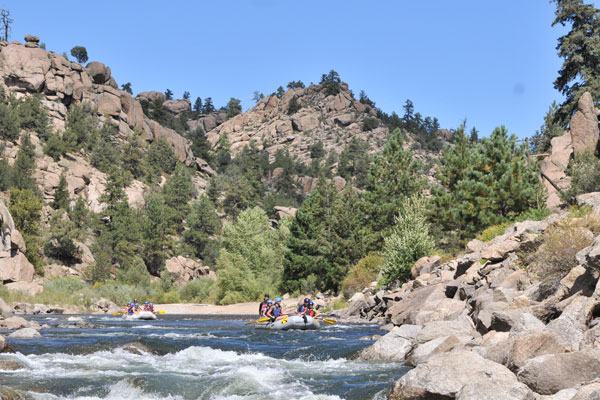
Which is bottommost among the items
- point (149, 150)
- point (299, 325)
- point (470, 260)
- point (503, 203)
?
point (299, 325)

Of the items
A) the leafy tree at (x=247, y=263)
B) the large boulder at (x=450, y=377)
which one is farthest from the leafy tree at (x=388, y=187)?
the large boulder at (x=450, y=377)

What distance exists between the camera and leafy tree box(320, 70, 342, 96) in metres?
166

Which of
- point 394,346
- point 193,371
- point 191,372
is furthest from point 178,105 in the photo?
point 191,372

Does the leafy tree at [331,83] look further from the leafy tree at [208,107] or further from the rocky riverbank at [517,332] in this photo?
the rocky riverbank at [517,332]

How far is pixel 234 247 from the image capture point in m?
59.6

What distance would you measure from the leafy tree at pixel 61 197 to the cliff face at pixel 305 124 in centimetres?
7530

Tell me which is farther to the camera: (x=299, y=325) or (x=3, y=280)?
(x=3, y=280)

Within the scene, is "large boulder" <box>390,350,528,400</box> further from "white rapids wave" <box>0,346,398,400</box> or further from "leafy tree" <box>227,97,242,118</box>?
"leafy tree" <box>227,97,242,118</box>

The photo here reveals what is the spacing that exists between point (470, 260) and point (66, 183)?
61551 mm

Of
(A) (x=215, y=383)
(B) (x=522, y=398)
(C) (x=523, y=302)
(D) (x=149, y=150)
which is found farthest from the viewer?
(D) (x=149, y=150)

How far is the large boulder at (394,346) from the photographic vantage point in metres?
14.4

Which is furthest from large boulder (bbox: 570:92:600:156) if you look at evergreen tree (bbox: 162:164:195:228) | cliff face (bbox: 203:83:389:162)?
cliff face (bbox: 203:83:389:162)

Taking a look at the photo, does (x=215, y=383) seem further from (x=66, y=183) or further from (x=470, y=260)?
(x=66, y=183)

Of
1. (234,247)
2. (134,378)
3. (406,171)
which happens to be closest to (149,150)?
(234,247)
